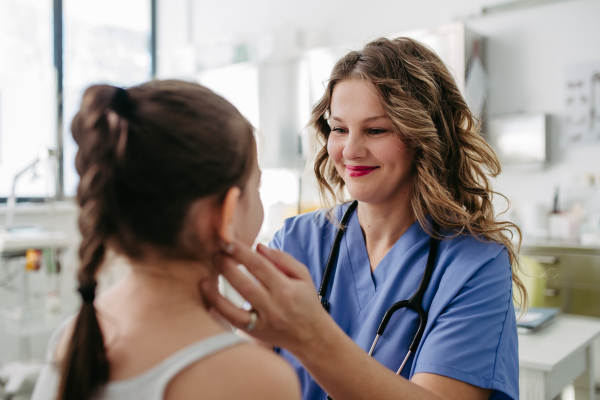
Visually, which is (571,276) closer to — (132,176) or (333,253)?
(333,253)

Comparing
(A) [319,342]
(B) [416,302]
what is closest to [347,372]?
(A) [319,342]

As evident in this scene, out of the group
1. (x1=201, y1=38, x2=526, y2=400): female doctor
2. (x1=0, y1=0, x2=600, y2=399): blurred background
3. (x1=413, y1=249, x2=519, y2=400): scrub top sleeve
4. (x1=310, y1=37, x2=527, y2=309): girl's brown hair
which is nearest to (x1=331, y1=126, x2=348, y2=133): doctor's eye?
(x1=201, y1=38, x2=526, y2=400): female doctor

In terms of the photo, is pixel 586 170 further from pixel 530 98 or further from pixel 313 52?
pixel 313 52

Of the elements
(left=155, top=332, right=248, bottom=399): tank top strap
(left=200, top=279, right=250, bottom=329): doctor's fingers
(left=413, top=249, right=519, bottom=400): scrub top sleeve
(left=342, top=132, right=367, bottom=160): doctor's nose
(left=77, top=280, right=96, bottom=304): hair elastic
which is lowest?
(left=413, top=249, right=519, bottom=400): scrub top sleeve

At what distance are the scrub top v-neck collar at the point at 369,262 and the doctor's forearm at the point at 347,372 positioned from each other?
32 centimetres

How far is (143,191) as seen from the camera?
1.90ft

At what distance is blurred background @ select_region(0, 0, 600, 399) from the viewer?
285 cm

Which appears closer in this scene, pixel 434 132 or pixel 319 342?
pixel 319 342

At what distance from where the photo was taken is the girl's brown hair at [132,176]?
0.57m

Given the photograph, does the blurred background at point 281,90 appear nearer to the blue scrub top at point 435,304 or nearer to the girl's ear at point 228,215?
the blue scrub top at point 435,304

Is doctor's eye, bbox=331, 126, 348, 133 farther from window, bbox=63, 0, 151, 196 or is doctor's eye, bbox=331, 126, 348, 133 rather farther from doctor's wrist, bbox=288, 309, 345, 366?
window, bbox=63, 0, 151, 196

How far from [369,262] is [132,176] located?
0.75 metres

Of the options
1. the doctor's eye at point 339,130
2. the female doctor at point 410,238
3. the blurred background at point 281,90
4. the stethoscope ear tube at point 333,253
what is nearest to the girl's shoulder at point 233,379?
the female doctor at point 410,238

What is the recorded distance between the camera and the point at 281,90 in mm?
3969
